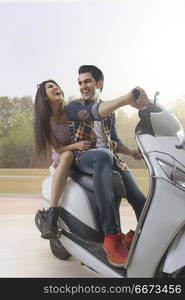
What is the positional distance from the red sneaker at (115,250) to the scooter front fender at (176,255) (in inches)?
8.0

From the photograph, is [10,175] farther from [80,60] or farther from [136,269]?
[136,269]

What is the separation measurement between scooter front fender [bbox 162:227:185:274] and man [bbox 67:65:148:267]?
0.21 meters

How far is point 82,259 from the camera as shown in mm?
1746

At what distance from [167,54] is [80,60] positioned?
38.3 inches

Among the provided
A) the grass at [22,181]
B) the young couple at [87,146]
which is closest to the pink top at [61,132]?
the young couple at [87,146]

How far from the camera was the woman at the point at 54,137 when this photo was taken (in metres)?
1.80

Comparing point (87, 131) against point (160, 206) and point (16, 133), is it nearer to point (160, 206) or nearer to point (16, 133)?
point (160, 206)

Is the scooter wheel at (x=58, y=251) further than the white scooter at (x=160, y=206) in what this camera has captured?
Yes

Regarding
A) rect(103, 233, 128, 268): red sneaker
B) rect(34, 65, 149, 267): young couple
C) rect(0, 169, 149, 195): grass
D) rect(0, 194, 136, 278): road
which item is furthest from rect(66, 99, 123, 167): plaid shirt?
rect(0, 169, 149, 195): grass

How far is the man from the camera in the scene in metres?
1.51

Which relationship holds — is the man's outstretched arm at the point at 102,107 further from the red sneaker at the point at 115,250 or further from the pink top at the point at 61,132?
the red sneaker at the point at 115,250

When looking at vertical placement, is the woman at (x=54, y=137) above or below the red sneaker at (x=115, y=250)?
above

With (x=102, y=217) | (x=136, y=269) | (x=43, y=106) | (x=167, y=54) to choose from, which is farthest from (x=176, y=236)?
(x=167, y=54)

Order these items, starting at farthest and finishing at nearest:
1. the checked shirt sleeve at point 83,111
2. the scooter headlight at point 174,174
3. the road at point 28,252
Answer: the road at point 28,252
the checked shirt sleeve at point 83,111
the scooter headlight at point 174,174
